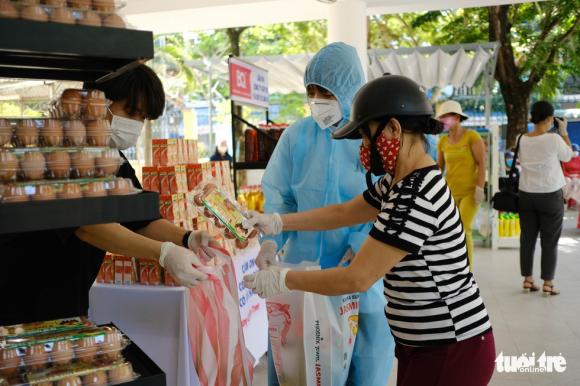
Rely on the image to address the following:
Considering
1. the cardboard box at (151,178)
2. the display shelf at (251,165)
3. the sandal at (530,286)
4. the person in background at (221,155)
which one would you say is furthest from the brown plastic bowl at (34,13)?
the person in background at (221,155)

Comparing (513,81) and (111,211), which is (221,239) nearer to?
(111,211)

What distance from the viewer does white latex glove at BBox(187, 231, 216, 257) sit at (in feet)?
6.94

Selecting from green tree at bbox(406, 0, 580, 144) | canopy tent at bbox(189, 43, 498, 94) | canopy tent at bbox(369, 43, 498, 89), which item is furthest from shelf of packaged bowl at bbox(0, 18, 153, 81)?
green tree at bbox(406, 0, 580, 144)

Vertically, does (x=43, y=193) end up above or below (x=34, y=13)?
below

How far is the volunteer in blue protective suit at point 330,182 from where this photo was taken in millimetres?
2367

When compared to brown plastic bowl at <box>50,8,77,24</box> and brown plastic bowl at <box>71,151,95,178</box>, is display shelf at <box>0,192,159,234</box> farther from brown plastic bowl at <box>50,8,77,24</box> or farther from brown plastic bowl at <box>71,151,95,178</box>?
brown plastic bowl at <box>50,8,77,24</box>

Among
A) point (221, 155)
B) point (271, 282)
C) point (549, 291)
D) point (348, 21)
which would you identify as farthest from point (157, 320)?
point (221, 155)

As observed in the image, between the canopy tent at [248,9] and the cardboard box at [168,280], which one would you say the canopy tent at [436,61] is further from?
the cardboard box at [168,280]

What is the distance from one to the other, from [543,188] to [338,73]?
12.3 feet

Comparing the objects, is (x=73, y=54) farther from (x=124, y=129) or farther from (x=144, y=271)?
(x=144, y=271)

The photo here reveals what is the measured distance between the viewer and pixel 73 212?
107 cm

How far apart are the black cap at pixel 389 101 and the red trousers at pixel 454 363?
65 cm

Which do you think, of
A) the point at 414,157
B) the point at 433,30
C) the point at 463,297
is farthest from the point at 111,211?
the point at 433,30

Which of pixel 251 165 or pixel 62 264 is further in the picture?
pixel 251 165
